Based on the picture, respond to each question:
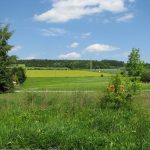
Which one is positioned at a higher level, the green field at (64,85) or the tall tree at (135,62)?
the tall tree at (135,62)

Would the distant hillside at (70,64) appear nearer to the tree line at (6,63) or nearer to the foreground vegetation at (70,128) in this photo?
the tree line at (6,63)

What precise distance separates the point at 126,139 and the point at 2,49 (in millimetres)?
32754

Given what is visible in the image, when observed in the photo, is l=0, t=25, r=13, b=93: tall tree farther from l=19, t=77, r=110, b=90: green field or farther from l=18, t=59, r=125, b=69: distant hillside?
l=18, t=59, r=125, b=69: distant hillside

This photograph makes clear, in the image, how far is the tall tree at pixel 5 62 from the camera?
1577 inches

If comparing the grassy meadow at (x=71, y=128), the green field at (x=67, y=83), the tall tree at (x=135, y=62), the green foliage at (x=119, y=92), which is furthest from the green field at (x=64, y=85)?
the grassy meadow at (x=71, y=128)

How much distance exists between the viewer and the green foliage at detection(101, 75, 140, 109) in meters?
16.4

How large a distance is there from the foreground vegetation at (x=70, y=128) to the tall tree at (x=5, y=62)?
78.0 feet

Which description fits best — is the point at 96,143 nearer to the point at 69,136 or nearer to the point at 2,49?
the point at 69,136

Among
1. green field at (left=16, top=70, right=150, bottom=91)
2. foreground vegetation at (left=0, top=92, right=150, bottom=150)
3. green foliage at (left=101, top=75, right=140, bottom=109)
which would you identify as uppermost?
green foliage at (left=101, top=75, right=140, bottom=109)

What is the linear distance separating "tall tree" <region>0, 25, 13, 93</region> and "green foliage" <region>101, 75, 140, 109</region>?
23265 millimetres

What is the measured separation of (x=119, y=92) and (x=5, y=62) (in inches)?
975

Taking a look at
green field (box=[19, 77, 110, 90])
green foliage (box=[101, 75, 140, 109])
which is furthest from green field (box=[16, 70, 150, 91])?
green foliage (box=[101, 75, 140, 109])

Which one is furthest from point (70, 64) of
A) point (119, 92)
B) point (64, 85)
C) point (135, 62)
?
point (119, 92)

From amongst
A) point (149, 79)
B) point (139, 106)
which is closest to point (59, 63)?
point (149, 79)
